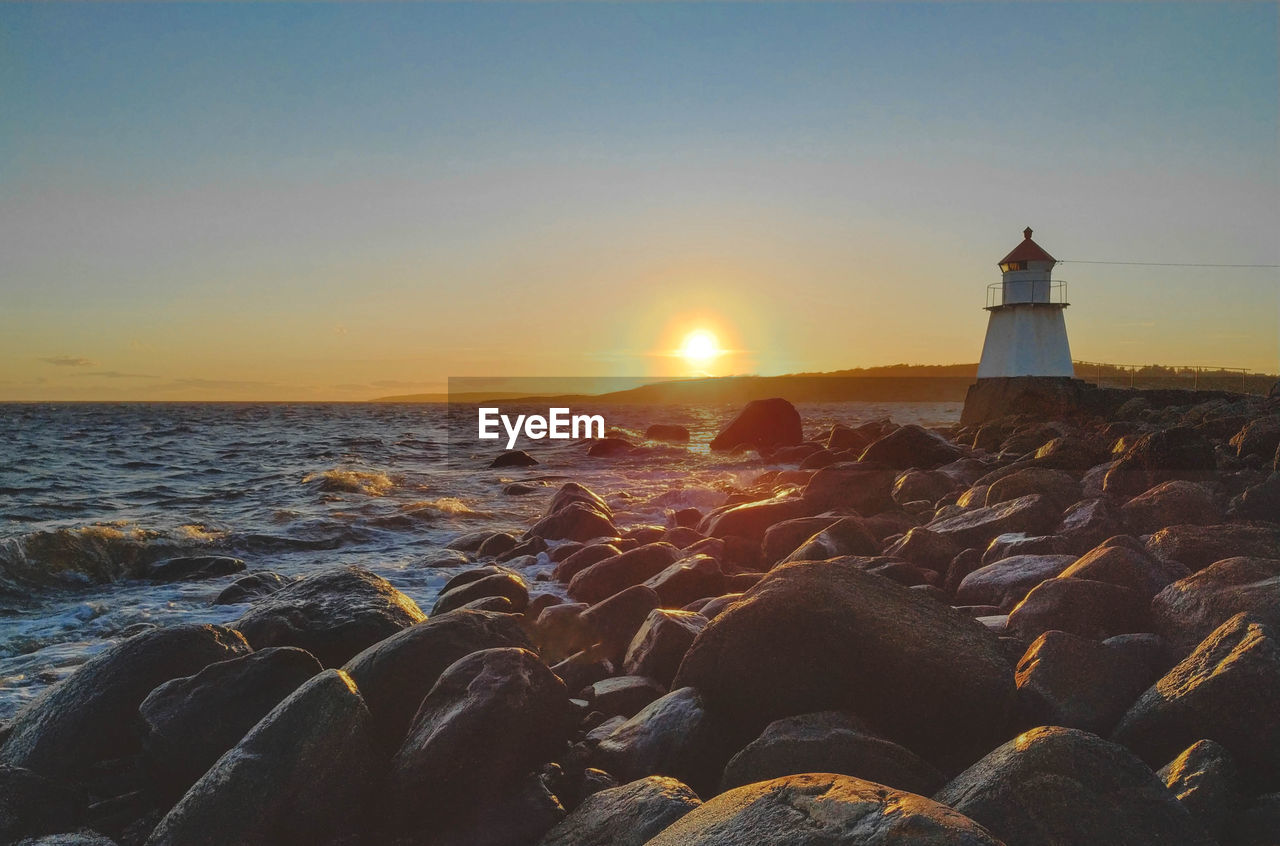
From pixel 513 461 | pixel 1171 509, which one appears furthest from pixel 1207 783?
pixel 513 461

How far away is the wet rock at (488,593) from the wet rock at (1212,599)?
4.35 meters

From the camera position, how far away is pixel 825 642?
344 cm

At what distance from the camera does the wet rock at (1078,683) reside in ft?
10.5

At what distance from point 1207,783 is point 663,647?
249cm

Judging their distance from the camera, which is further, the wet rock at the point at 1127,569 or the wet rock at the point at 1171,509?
the wet rock at the point at 1171,509

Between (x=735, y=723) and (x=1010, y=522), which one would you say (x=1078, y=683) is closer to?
(x=735, y=723)

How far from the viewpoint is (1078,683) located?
130 inches

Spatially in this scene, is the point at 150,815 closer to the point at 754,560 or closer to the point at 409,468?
the point at 754,560

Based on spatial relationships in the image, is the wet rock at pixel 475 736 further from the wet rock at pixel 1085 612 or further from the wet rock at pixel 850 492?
the wet rock at pixel 850 492

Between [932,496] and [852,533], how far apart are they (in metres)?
3.92

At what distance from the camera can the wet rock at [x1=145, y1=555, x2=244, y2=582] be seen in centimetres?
861

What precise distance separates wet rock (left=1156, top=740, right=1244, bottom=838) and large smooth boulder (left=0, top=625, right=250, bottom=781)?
433 centimetres

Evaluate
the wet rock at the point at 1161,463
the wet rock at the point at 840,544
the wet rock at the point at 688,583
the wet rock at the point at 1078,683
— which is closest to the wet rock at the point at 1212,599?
the wet rock at the point at 1078,683

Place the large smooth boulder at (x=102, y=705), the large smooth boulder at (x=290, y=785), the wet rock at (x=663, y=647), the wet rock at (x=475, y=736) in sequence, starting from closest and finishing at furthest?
the large smooth boulder at (x=290, y=785)
the wet rock at (x=475, y=736)
the large smooth boulder at (x=102, y=705)
the wet rock at (x=663, y=647)
